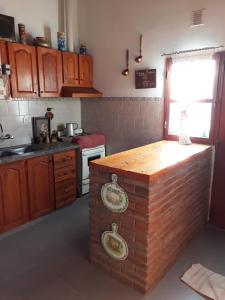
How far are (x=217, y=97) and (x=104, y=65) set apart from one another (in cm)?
170

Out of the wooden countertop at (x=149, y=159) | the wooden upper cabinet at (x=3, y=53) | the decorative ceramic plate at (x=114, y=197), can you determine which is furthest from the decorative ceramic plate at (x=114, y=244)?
the wooden upper cabinet at (x=3, y=53)

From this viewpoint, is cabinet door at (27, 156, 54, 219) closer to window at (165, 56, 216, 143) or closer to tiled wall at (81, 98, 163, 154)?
tiled wall at (81, 98, 163, 154)

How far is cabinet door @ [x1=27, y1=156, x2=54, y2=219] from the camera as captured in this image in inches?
110

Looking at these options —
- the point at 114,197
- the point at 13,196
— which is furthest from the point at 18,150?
the point at 114,197

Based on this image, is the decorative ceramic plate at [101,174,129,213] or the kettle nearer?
the decorative ceramic plate at [101,174,129,213]

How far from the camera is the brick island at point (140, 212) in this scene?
176 centimetres

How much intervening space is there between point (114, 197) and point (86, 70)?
2.35 m

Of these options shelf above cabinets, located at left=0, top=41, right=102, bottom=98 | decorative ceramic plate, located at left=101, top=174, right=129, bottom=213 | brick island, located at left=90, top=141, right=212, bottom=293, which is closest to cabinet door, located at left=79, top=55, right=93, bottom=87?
shelf above cabinets, located at left=0, top=41, right=102, bottom=98

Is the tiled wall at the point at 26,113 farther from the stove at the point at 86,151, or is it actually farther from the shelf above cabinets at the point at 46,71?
the stove at the point at 86,151

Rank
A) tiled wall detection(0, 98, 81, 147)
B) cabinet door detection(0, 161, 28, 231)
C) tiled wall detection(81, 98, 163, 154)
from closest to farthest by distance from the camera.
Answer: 1. cabinet door detection(0, 161, 28, 231)
2. tiled wall detection(0, 98, 81, 147)
3. tiled wall detection(81, 98, 163, 154)

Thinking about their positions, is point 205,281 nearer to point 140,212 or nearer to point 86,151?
point 140,212

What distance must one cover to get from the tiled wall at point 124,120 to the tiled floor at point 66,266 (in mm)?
1296

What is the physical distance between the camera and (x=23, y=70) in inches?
111

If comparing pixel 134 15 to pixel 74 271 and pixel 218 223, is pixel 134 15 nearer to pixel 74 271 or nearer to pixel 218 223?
pixel 218 223
